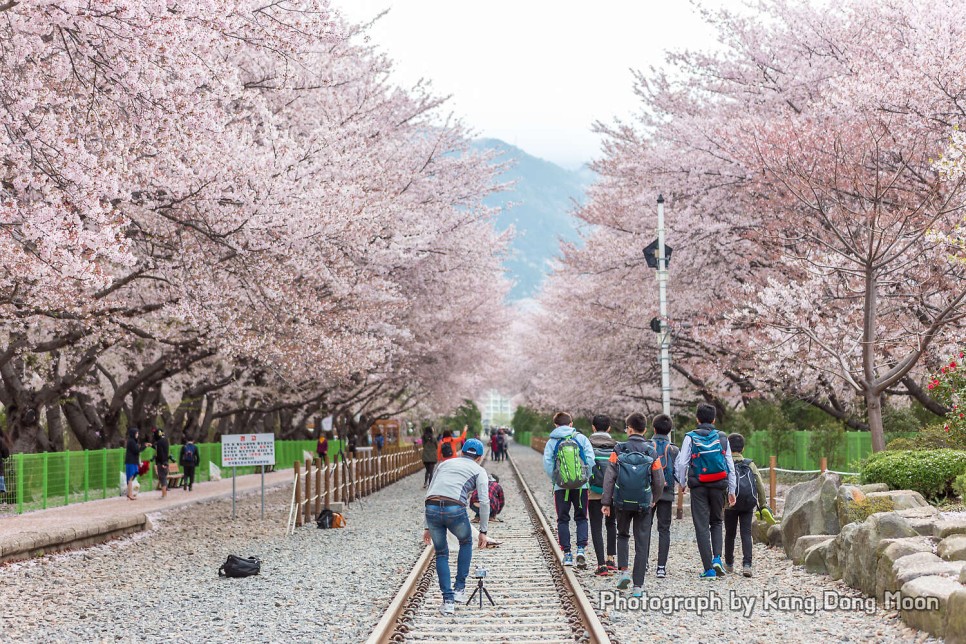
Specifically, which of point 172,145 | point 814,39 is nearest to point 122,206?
point 172,145

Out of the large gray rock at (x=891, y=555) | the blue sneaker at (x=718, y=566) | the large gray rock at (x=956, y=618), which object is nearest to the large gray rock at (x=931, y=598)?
the large gray rock at (x=956, y=618)

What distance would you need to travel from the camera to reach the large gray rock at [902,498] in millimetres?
11609

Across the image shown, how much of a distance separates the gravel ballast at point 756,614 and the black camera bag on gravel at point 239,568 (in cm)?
403

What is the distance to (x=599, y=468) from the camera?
1165cm

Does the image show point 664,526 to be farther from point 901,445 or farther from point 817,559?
point 901,445

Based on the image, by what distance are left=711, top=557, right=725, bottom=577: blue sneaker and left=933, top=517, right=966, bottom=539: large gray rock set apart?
2.36m

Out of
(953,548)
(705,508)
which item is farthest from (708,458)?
(953,548)

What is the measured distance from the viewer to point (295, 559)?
46.2ft

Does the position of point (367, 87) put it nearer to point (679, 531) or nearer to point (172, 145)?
point (172, 145)

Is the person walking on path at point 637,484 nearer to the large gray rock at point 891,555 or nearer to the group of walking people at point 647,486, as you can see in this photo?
the group of walking people at point 647,486

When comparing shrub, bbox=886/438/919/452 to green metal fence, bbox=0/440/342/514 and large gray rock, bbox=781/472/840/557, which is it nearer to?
large gray rock, bbox=781/472/840/557

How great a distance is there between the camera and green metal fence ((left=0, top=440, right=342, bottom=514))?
1986cm

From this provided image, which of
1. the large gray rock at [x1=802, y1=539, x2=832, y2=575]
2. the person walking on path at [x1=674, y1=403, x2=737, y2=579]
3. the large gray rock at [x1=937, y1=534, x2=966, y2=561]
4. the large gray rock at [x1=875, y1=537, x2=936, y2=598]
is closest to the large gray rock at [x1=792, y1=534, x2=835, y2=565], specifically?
the large gray rock at [x1=802, y1=539, x2=832, y2=575]

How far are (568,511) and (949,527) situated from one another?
422cm
